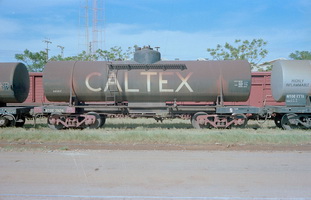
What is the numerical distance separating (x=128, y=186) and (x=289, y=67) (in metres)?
11.0

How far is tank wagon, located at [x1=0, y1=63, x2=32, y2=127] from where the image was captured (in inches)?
549

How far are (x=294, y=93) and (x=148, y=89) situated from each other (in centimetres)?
677

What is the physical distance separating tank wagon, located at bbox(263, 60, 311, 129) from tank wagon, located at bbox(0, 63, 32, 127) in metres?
11.9

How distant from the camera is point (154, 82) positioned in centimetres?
1316

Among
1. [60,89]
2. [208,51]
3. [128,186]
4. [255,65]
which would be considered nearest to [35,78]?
[60,89]

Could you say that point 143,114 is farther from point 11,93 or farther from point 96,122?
point 11,93

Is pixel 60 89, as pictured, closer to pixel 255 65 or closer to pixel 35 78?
pixel 35 78

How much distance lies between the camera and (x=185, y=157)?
807 centimetres

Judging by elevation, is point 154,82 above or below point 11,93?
above

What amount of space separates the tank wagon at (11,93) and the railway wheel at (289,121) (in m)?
12.6

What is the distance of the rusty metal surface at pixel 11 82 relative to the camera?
14.0 metres

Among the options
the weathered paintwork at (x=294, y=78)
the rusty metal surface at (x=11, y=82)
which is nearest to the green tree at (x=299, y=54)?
the weathered paintwork at (x=294, y=78)

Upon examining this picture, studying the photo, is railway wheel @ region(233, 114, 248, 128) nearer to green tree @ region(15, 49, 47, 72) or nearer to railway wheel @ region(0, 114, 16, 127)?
railway wheel @ region(0, 114, 16, 127)

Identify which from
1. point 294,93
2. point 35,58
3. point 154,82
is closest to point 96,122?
point 154,82
